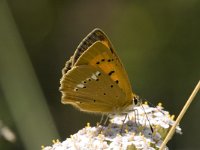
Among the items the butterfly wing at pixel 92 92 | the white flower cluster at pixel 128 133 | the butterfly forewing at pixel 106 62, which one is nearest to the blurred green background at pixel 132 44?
the white flower cluster at pixel 128 133

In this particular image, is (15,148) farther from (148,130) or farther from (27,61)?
(148,130)

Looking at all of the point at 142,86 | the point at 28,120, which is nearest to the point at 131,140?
the point at 28,120

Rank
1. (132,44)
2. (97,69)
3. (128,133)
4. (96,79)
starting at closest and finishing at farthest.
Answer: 1. (128,133)
2. (97,69)
3. (96,79)
4. (132,44)

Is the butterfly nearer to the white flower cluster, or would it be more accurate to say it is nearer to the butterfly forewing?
the butterfly forewing

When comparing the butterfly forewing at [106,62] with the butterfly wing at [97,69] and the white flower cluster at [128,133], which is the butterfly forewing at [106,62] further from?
the white flower cluster at [128,133]

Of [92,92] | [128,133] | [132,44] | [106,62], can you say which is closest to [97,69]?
[106,62]

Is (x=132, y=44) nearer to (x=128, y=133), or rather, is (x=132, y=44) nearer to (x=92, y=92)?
(x=92, y=92)
